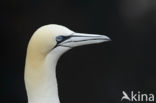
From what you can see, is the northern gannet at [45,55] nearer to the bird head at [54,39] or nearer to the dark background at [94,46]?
the bird head at [54,39]

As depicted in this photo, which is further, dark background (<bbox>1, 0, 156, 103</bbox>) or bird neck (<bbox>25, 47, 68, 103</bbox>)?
dark background (<bbox>1, 0, 156, 103</bbox>)

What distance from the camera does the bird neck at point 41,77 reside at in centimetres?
167

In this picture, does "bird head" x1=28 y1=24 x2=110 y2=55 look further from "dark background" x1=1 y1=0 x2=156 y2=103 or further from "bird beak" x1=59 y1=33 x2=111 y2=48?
"dark background" x1=1 y1=0 x2=156 y2=103

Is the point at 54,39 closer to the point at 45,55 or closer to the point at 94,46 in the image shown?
the point at 45,55

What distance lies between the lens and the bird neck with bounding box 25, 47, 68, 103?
1.67 meters

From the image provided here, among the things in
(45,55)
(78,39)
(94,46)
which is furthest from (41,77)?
(94,46)

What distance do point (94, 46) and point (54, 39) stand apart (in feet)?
1.95

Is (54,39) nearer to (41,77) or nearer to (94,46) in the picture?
(41,77)

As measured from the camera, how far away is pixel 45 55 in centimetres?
167

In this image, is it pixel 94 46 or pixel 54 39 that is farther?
pixel 94 46

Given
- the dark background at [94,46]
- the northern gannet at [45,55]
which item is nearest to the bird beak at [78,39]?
the northern gannet at [45,55]

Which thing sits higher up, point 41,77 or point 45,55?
point 45,55

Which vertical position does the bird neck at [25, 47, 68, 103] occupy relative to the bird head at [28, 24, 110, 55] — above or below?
→ below

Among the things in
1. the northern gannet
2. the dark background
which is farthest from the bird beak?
the dark background
